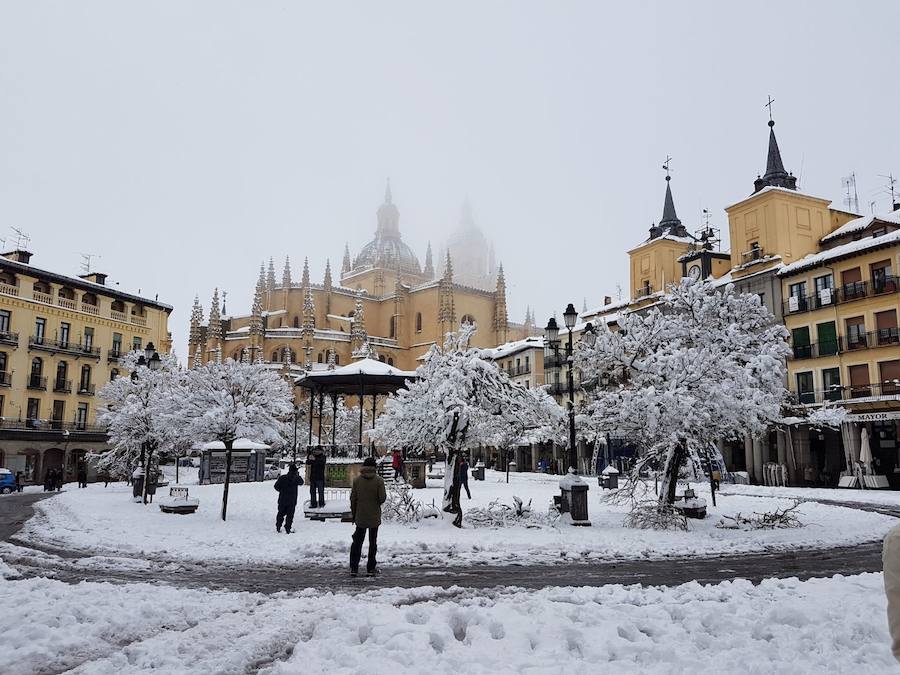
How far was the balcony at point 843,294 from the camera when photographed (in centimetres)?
2950

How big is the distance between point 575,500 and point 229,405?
29.4 feet

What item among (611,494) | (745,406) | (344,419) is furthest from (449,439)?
(344,419)

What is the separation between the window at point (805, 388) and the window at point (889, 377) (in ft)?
10.8

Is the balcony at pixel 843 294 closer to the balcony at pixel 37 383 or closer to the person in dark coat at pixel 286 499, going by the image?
the person in dark coat at pixel 286 499

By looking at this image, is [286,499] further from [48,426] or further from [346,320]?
[346,320]

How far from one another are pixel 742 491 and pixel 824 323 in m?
9.59

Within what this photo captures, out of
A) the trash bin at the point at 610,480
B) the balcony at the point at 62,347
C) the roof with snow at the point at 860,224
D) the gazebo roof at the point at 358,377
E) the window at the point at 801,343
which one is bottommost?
the trash bin at the point at 610,480

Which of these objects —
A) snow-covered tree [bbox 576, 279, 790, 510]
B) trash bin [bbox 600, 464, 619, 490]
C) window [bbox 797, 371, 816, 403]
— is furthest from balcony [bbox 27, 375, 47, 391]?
window [bbox 797, 371, 816, 403]

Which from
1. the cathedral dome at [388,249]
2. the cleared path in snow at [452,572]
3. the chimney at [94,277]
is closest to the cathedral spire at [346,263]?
the cathedral dome at [388,249]

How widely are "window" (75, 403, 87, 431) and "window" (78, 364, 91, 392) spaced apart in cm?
104

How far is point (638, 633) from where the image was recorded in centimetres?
600

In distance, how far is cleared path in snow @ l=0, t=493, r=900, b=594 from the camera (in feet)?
30.1

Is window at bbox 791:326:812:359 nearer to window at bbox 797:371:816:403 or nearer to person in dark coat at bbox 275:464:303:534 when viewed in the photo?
window at bbox 797:371:816:403

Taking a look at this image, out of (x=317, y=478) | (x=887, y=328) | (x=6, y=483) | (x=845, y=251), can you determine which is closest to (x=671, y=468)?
(x=317, y=478)
